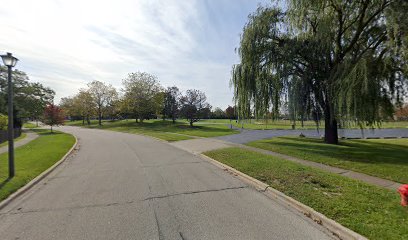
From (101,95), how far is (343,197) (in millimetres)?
57265

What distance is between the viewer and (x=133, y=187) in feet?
23.5

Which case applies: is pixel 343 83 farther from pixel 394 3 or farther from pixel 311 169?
pixel 311 169

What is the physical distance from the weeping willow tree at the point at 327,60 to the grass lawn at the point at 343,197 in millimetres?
5869

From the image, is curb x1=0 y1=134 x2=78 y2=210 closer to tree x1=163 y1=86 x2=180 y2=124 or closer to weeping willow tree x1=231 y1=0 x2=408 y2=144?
weeping willow tree x1=231 y1=0 x2=408 y2=144

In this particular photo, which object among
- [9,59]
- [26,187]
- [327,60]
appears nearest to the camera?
[26,187]

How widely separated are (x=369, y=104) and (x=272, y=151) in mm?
5071

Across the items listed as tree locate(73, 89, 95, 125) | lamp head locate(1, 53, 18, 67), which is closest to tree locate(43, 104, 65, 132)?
tree locate(73, 89, 95, 125)

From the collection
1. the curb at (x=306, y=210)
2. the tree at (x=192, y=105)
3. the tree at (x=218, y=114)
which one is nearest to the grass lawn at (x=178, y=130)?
the tree at (x=192, y=105)

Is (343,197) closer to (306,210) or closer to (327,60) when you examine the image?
(306,210)

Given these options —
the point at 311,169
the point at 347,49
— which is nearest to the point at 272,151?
the point at 311,169

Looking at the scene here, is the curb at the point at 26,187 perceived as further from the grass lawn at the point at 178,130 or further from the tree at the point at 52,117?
the tree at the point at 52,117

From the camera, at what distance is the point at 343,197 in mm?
5848

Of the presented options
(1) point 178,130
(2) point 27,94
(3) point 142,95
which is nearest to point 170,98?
(3) point 142,95

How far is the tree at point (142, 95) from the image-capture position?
1921 inches
